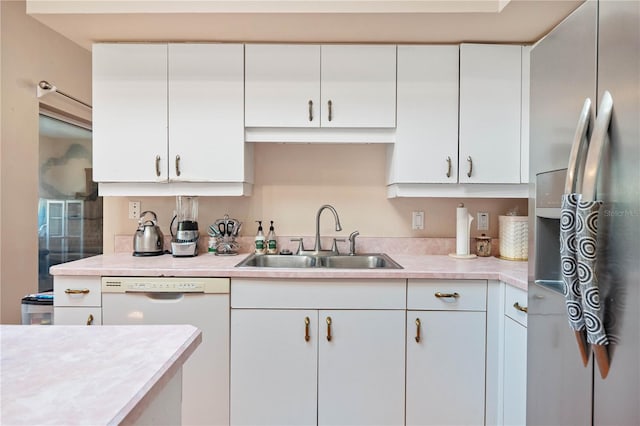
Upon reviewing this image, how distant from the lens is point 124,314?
185cm

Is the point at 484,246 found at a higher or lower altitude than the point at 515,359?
higher

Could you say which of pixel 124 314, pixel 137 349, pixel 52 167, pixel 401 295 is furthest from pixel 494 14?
pixel 52 167

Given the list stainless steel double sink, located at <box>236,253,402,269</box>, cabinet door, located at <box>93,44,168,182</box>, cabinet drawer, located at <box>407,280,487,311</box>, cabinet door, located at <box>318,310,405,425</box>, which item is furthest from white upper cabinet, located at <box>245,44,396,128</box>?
cabinet door, located at <box>318,310,405,425</box>

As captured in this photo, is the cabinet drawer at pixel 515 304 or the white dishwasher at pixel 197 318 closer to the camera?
the cabinet drawer at pixel 515 304

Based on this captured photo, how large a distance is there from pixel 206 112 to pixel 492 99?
164 centimetres

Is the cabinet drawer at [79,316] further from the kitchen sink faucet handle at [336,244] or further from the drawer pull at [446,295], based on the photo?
the drawer pull at [446,295]

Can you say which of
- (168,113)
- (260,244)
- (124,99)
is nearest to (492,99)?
(260,244)

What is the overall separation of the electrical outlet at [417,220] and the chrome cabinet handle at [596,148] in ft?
5.34

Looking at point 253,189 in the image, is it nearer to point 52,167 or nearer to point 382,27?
point 382,27

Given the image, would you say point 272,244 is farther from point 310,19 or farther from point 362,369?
point 310,19

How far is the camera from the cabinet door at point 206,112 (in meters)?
2.12

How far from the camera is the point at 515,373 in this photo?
65.2 inches

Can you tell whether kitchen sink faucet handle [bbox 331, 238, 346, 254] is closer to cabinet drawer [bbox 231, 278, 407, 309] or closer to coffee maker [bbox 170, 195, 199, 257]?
cabinet drawer [bbox 231, 278, 407, 309]

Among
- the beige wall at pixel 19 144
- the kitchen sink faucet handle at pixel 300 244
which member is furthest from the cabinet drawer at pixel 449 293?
the beige wall at pixel 19 144
